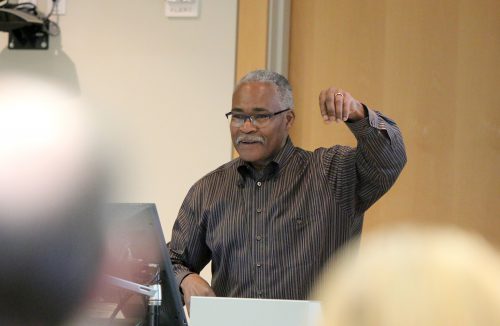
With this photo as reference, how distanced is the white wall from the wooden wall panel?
0.35 metres

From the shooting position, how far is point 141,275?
51.7 inches

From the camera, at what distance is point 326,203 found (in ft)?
6.51

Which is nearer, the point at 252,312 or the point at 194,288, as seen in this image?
the point at 252,312

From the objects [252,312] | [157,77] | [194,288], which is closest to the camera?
[252,312]

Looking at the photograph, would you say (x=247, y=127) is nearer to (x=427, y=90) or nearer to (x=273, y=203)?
(x=273, y=203)

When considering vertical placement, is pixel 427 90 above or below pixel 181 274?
above

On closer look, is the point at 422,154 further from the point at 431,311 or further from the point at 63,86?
the point at 63,86

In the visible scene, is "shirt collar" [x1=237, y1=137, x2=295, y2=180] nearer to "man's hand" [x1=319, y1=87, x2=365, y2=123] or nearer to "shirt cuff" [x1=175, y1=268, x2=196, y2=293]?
"shirt cuff" [x1=175, y1=268, x2=196, y2=293]

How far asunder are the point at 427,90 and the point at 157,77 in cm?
100

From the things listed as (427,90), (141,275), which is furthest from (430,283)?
(141,275)

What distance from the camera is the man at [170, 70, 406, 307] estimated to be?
1931 mm

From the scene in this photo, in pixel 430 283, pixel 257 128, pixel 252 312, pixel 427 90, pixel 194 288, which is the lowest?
pixel 430 283

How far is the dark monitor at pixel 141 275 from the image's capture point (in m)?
1.24

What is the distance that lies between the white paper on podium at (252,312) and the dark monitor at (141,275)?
10 centimetres
